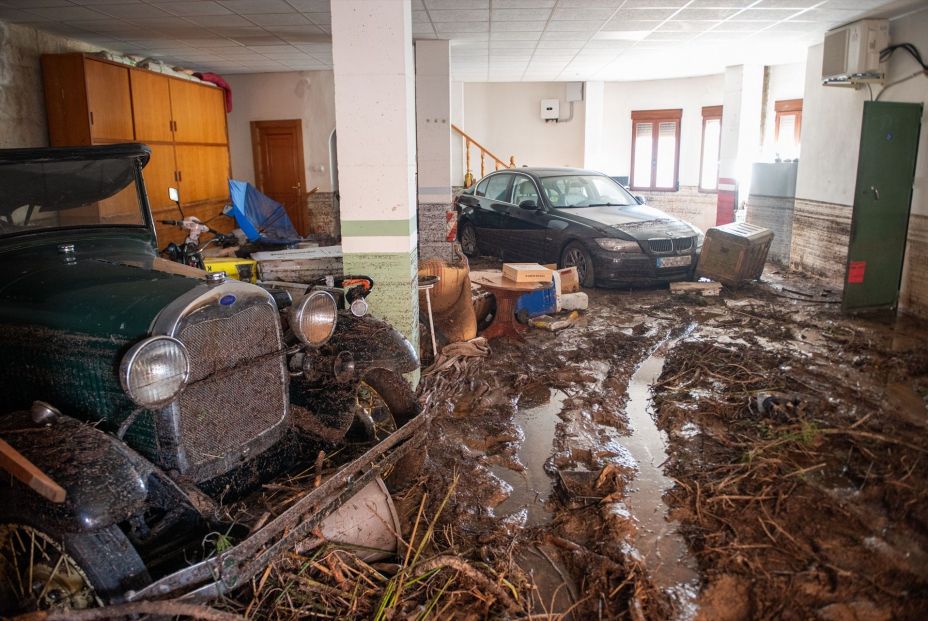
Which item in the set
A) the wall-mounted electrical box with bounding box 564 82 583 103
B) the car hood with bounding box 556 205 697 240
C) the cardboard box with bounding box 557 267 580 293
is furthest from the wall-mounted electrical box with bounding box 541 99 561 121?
the cardboard box with bounding box 557 267 580 293

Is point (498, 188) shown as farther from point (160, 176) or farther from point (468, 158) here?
point (160, 176)

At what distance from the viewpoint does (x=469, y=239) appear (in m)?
10.4

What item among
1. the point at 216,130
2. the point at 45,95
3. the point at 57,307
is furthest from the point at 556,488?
the point at 216,130

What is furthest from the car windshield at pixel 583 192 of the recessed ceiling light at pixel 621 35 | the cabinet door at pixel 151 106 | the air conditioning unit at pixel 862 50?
the cabinet door at pixel 151 106

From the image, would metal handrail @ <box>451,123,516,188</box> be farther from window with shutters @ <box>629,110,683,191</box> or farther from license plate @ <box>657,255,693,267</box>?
license plate @ <box>657,255,693,267</box>

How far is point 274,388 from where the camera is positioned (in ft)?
9.68

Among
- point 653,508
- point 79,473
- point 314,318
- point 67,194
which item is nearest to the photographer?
point 79,473

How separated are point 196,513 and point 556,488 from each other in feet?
6.48

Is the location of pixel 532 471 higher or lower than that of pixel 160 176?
lower

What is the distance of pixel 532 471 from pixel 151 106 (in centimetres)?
793

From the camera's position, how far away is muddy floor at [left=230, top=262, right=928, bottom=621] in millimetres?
2699

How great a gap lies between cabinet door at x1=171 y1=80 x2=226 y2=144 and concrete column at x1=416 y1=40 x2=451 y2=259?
359 cm

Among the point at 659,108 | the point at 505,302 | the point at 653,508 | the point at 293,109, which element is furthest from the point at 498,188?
the point at 659,108

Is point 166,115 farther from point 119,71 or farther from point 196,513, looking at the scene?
point 196,513
